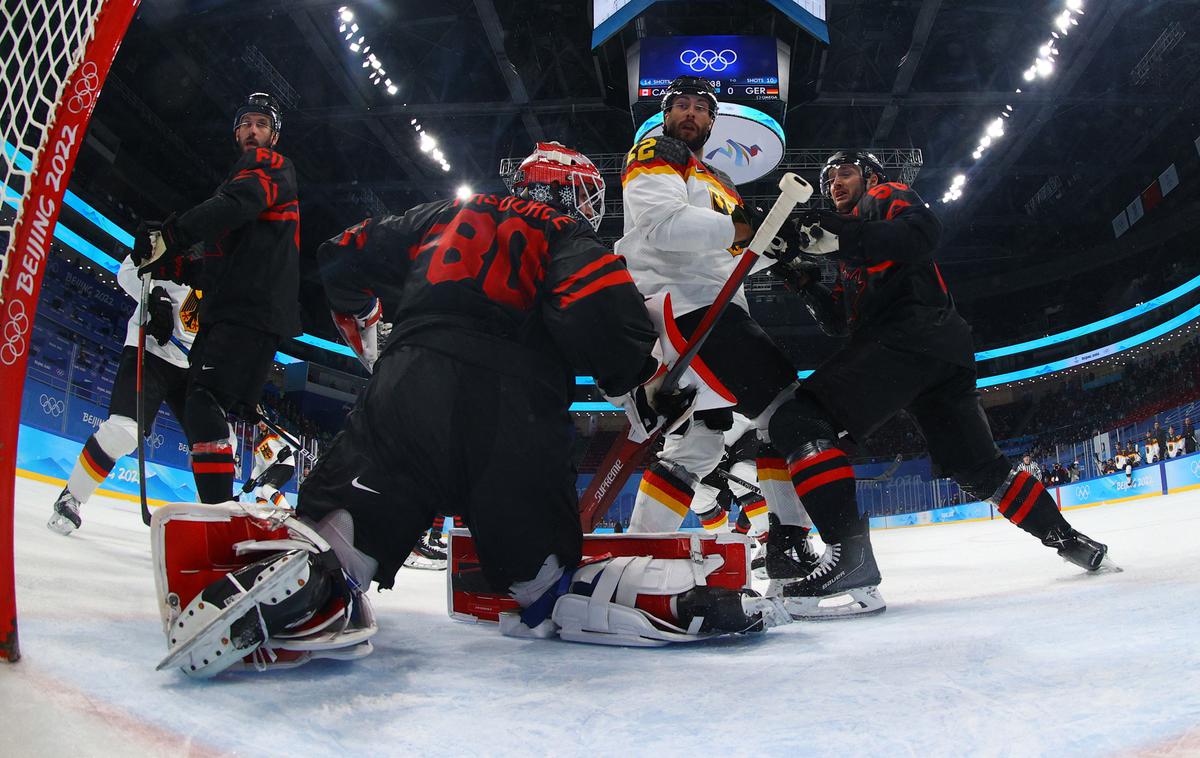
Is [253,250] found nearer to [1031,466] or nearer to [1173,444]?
[1173,444]

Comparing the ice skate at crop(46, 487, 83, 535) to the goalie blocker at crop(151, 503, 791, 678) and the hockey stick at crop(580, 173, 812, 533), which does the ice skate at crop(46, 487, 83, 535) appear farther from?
the hockey stick at crop(580, 173, 812, 533)

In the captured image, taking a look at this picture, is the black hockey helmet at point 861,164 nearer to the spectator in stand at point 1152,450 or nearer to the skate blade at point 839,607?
the skate blade at point 839,607

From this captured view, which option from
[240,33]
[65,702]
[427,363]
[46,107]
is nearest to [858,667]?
[427,363]

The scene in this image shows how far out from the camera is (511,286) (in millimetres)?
1477

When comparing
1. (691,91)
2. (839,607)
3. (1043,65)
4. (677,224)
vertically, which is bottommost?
(839,607)

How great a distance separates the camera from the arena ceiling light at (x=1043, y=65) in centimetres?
1028

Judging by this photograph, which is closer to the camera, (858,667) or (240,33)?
(858,667)

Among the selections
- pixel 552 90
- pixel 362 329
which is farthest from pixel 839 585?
pixel 552 90

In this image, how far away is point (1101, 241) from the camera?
60.0ft

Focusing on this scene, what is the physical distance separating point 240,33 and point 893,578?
11431 mm

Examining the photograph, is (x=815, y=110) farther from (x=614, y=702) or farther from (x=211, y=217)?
(x=614, y=702)

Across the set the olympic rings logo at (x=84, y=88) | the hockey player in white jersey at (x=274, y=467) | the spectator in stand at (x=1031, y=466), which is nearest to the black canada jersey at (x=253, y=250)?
the olympic rings logo at (x=84, y=88)

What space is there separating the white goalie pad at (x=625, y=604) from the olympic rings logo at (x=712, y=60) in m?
7.87

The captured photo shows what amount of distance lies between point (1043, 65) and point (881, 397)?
37.8ft
